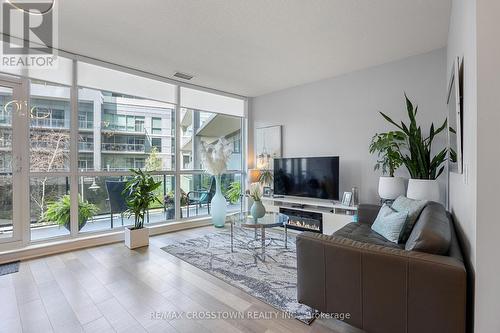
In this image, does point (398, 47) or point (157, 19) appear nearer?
point (157, 19)

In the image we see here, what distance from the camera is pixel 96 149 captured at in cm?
378

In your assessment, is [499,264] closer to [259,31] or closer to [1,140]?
[259,31]

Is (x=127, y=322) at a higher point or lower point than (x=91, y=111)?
lower

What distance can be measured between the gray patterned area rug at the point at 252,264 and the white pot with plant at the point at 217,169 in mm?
556

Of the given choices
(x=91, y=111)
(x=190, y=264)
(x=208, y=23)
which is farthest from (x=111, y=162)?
(x=208, y=23)

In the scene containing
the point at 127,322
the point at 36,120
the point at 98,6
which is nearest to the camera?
the point at 127,322

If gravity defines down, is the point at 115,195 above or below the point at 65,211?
above

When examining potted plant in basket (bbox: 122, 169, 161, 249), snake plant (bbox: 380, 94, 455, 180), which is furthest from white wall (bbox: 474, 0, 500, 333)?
potted plant in basket (bbox: 122, 169, 161, 249)

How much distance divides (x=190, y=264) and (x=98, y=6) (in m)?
2.85

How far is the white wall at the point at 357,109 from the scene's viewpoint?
10.9 ft

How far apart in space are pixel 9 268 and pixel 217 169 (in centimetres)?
304

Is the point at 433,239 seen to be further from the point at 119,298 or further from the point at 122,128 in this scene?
the point at 122,128

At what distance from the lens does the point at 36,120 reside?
3307 mm

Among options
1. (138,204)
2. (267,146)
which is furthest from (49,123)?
(267,146)
